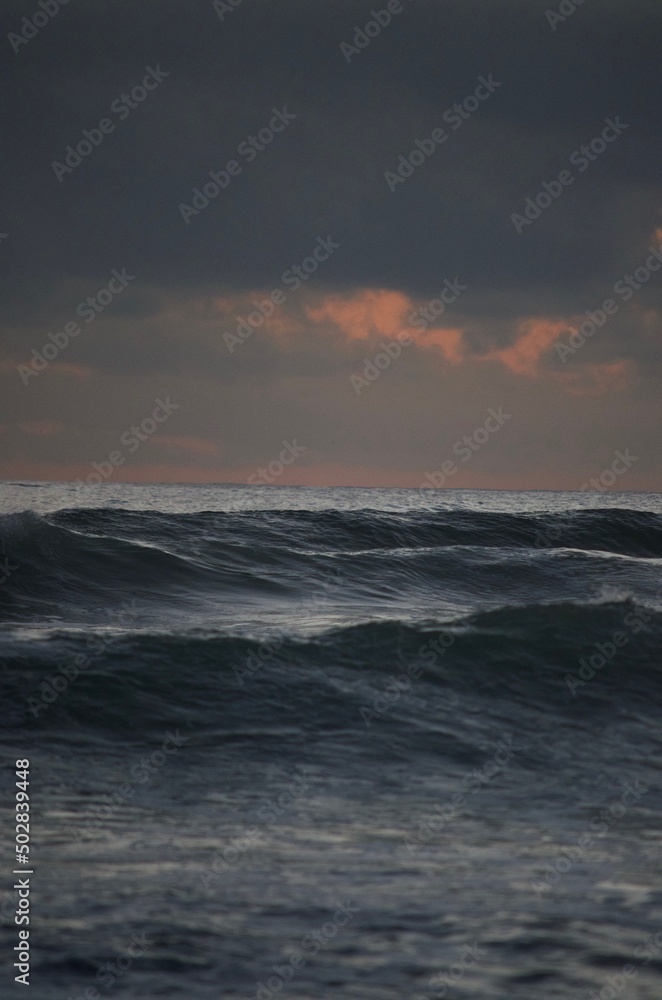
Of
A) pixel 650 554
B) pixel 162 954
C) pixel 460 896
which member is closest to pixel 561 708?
pixel 460 896

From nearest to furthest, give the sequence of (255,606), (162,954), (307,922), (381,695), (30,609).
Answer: (162,954) → (307,922) → (381,695) → (30,609) → (255,606)

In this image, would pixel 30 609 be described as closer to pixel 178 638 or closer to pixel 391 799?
pixel 178 638

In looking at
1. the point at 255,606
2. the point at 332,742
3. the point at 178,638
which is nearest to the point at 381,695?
the point at 332,742

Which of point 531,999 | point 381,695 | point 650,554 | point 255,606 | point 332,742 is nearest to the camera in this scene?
point 531,999

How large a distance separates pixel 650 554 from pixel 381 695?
2530cm

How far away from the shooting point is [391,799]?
748 cm

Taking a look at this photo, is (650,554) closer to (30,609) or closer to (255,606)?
(255,606)

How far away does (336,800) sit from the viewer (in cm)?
739

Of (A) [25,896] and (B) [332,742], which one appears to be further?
(B) [332,742]

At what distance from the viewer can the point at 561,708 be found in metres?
10.8

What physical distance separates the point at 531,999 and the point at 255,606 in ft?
46.3

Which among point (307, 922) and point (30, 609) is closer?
point (307, 922)

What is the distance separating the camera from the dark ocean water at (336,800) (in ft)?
15.8

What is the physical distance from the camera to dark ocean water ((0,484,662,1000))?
4805mm
